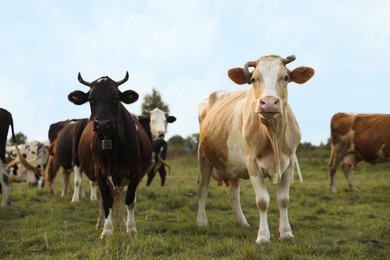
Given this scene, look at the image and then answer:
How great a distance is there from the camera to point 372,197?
12.3 m

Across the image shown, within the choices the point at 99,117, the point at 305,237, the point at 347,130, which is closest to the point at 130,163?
the point at 99,117

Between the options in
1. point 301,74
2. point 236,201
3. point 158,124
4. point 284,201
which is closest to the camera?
point 284,201

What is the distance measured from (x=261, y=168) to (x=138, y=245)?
1.87 metres

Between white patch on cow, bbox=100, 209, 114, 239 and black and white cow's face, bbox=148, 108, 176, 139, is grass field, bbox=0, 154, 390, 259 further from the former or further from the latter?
black and white cow's face, bbox=148, 108, 176, 139

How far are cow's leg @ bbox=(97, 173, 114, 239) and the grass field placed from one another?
0.19 metres

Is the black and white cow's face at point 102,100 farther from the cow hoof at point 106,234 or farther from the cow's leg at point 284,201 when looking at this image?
the cow's leg at point 284,201

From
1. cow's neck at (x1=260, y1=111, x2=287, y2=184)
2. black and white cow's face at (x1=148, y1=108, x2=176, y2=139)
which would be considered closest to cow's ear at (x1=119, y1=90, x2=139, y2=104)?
cow's neck at (x1=260, y1=111, x2=287, y2=184)

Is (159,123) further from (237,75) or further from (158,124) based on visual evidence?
(237,75)

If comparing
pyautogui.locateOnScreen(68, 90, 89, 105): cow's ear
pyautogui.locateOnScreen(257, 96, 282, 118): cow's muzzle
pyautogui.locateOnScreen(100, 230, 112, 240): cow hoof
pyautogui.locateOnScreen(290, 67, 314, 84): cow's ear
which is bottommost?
pyautogui.locateOnScreen(100, 230, 112, 240): cow hoof

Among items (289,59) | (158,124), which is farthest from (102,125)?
(158,124)

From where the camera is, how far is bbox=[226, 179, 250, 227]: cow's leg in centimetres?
806

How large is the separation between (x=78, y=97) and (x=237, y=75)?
239cm

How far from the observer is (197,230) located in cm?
728

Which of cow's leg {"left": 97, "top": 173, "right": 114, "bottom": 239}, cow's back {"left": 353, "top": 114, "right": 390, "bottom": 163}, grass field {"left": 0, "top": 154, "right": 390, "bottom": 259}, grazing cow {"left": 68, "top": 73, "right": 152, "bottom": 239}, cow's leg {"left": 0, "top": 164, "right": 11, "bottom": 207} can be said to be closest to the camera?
grass field {"left": 0, "top": 154, "right": 390, "bottom": 259}
